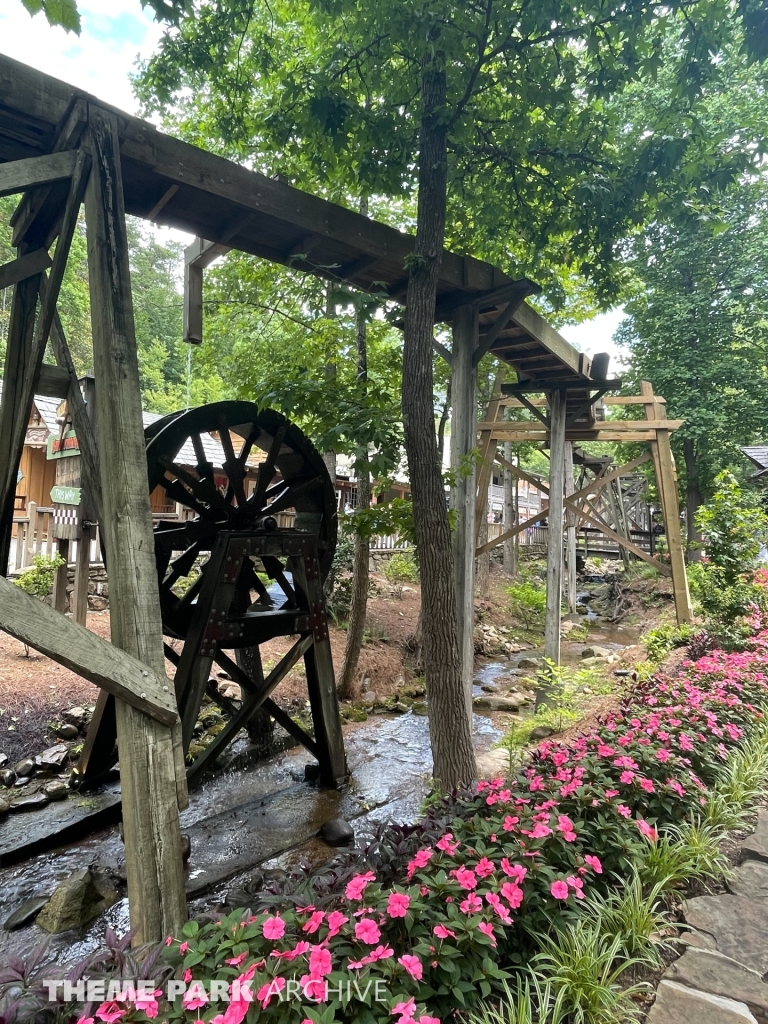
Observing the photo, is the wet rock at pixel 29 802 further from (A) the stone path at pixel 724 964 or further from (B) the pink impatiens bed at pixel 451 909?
(A) the stone path at pixel 724 964

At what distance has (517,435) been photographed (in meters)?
7.86

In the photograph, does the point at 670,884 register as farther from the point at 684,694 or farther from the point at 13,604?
the point at 13,604

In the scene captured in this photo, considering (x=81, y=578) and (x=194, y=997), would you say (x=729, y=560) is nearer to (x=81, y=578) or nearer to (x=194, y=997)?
(x=194, y=997)

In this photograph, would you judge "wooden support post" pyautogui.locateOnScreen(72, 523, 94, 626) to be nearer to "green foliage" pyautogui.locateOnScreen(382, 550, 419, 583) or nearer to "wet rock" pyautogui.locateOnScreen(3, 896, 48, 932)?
"wet rock" pyautogui.locateOnScreen(3, 896, 48, 932)

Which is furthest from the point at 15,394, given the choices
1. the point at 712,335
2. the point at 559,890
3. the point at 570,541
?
the point at 712,335

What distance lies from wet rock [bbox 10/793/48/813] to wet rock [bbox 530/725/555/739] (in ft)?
13.1

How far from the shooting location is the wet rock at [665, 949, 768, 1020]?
1.55 meters

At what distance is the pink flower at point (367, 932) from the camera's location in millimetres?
1412

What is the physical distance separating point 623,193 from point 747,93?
11.7 meters

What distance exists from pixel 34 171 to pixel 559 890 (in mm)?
3173

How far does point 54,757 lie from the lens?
4461 millimetres

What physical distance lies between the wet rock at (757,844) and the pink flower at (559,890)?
1194 mm

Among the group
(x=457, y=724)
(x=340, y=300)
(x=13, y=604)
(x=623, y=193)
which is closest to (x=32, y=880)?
(x=13, y=604)

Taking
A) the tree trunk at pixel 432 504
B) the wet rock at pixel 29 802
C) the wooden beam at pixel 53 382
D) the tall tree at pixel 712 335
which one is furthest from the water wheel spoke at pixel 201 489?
the tall tree at pixel 712 335
